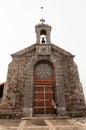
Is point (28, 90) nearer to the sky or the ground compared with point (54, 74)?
nearer to the ground

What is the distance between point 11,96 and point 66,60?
6490mm

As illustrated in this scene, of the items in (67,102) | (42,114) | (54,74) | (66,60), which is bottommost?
(42,114)

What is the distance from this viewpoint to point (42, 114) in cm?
1565

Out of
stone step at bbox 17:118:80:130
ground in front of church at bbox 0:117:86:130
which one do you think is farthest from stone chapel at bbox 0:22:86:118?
stone step at bbox 17:118:80:130

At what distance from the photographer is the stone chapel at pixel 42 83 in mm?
15477

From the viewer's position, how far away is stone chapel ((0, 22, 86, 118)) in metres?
15.5

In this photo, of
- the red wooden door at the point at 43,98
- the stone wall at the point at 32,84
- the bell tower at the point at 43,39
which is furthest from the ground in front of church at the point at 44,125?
the bell tower at the point at 43,39

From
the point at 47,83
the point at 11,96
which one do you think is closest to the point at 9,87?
the point at 11,96

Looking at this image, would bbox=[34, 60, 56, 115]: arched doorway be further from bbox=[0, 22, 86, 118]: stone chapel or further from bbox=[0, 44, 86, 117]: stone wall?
bbox=[0, 44, 86, 117]: stone wall

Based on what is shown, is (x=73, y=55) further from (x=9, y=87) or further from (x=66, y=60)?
(x=9, y=87)

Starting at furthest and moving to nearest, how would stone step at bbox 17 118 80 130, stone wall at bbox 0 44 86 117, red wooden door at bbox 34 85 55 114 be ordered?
red wooden door at bbox 34 85 55 114
stone wall at bbox 0 44 86 117
stone step at bbox 17 118 80 130

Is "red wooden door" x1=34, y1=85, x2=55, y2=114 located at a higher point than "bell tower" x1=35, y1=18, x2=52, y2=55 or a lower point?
lower

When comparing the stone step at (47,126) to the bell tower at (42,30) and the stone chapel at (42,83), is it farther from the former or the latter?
the bell tower at (42,30)

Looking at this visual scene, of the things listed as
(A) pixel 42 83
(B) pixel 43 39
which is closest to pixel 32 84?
(A) pixel 42 83
